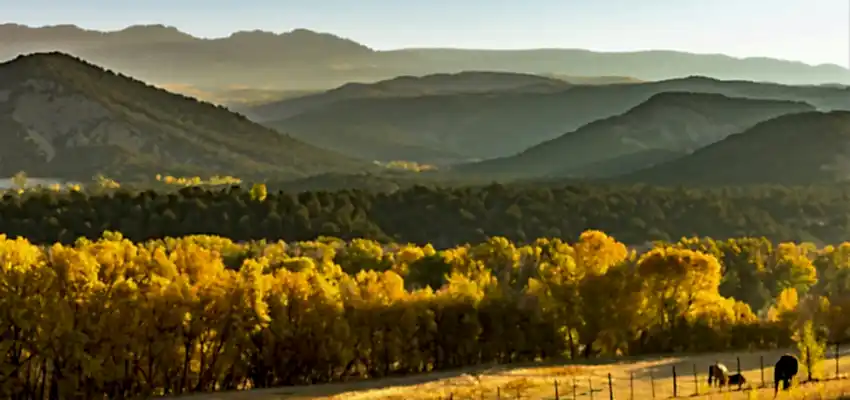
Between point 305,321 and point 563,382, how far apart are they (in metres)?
22.1

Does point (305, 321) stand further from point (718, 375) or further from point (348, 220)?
point (348, 220)

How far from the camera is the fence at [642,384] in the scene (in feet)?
192

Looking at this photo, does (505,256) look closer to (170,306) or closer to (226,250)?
(226,250)

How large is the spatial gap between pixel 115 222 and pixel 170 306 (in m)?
104

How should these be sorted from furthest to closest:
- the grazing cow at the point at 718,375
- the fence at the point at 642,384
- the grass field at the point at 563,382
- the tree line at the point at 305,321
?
the tree line at the point at 305,321, the grass field at the point at 563,382, the grazing cow at the point at 718,375, the fence at the point at 642,384

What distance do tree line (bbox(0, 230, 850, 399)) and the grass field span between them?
15.2 ft

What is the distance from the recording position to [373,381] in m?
75.4

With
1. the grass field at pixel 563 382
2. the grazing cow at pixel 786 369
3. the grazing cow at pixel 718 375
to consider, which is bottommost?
the grass field at pixel 563 382

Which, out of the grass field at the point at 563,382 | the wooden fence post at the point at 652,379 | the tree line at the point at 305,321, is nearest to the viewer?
the wooden fence post at the point at 652,379

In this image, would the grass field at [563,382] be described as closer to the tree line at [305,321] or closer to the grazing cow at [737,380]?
the grazing cow at [737,380]

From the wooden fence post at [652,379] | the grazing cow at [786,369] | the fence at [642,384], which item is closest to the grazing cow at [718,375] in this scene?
the fence at [642,384]

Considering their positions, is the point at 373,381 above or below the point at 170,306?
below

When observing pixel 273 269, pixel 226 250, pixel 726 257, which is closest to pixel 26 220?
pixel 226 250

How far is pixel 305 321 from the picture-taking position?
257 ft
